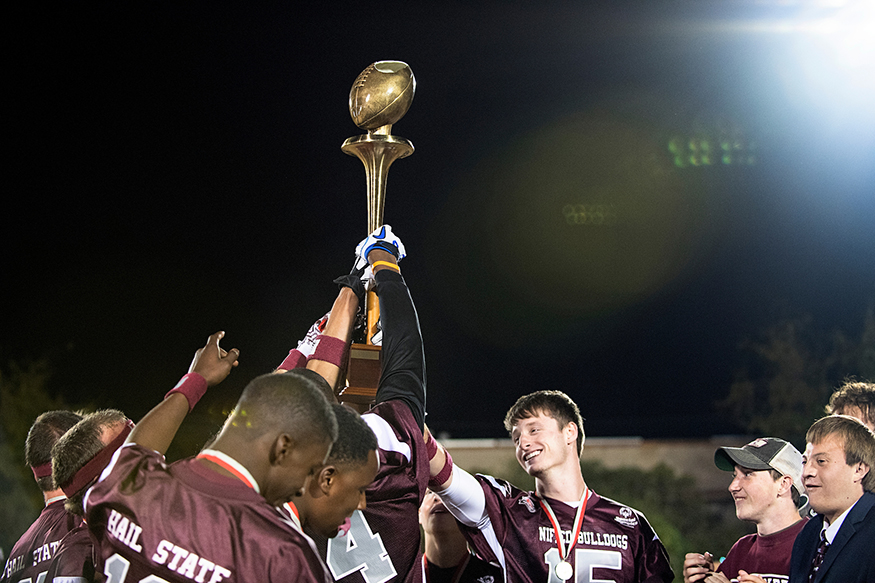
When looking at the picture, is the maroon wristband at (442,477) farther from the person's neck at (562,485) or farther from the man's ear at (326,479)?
the man's ear at (326,479)

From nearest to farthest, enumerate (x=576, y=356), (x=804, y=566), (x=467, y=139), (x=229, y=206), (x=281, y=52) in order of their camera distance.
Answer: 1. (x=804, y=566)
2. (x=281, y=52)
3. (x=229, y=206)
4. (x=467, y=139)
5. (x=576, y=356)

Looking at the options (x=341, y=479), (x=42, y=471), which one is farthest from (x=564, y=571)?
(x=42, y=471)

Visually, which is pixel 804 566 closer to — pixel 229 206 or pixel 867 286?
pixel 229 206

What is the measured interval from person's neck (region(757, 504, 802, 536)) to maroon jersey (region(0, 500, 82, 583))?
2.60 m

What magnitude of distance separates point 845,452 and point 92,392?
1316cm

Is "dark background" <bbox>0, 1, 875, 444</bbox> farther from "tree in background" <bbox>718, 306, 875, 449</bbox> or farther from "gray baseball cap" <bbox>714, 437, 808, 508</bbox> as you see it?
"gray baseball cap" <bbox>714, 437, 808, 508</bbox>

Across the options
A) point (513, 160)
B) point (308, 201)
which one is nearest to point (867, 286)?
point (513, 160)

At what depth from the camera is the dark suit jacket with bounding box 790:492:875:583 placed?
2.39 meters

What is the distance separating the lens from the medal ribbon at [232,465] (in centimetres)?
161

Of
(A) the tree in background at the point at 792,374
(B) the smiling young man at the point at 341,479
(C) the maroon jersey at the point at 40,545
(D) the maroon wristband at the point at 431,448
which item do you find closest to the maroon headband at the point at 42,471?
(C) the maroon jersey at the point at 40,545

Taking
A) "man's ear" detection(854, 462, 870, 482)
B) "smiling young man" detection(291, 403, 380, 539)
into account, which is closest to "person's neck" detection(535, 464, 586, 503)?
"man's ear" detection(854, 462, 870, 482)

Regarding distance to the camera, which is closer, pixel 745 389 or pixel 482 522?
pixel 482 522

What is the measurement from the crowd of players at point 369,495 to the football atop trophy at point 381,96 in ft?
1.54

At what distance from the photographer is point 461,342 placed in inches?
619
